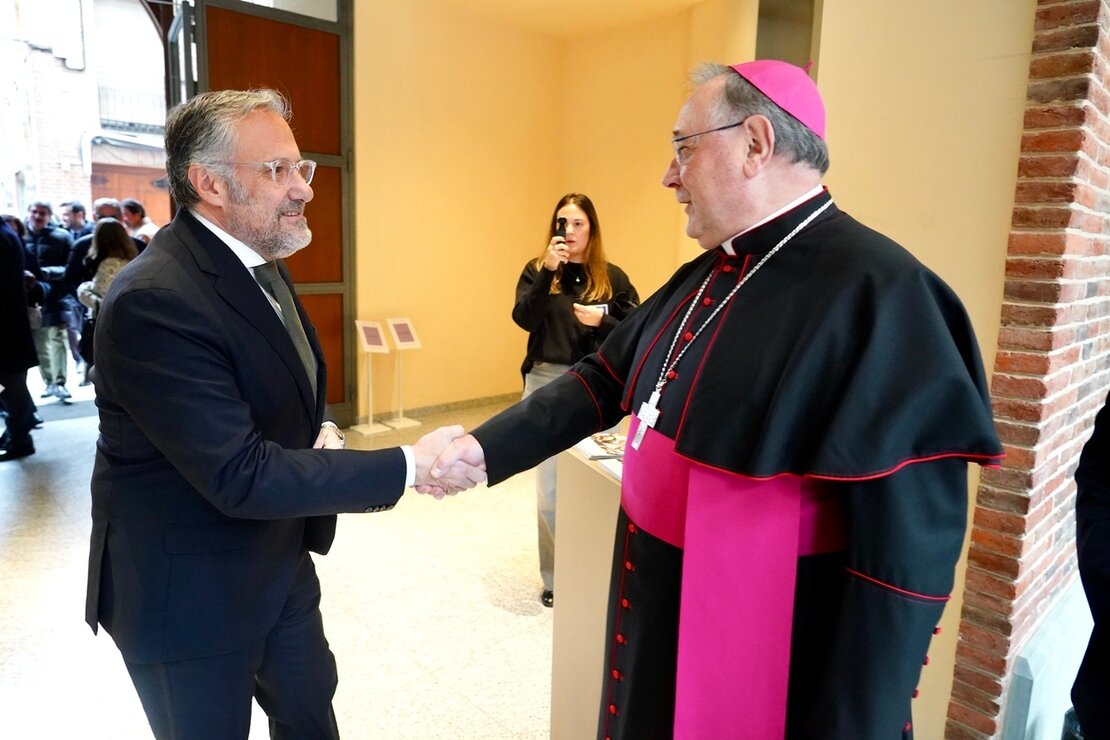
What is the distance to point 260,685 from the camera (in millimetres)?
1698

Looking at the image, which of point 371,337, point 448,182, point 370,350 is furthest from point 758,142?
point 448,182

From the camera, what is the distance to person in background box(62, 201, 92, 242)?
276 inches

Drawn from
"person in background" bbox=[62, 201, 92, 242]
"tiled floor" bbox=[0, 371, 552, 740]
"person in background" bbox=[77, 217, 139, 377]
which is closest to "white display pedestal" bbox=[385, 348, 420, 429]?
"tiled floor" bbox=[0, 371, 552, 740]

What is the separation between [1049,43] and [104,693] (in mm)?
3580

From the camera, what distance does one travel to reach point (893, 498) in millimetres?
1062

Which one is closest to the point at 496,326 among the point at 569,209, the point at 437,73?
the point at 437,73

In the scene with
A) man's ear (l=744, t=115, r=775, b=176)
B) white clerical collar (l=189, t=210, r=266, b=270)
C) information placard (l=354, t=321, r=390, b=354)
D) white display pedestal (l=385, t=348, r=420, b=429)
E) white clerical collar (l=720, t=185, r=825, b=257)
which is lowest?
white display pedestal (l=385, t=348, r=420, b=429)

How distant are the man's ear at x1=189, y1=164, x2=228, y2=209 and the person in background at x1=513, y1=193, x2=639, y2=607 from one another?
1787mm

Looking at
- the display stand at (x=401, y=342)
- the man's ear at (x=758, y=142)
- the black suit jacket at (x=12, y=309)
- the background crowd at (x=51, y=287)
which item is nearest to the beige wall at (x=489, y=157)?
the display stand at (x=401, y=342)

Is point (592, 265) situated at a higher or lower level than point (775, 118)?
lower

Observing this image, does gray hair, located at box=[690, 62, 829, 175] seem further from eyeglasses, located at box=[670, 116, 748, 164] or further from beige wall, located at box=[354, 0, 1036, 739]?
beige wall, located at box=[354, 0, 1036, 739]

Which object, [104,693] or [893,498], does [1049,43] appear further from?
[104,693]

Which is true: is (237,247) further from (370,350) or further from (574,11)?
(574,11)

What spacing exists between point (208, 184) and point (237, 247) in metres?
0.14
